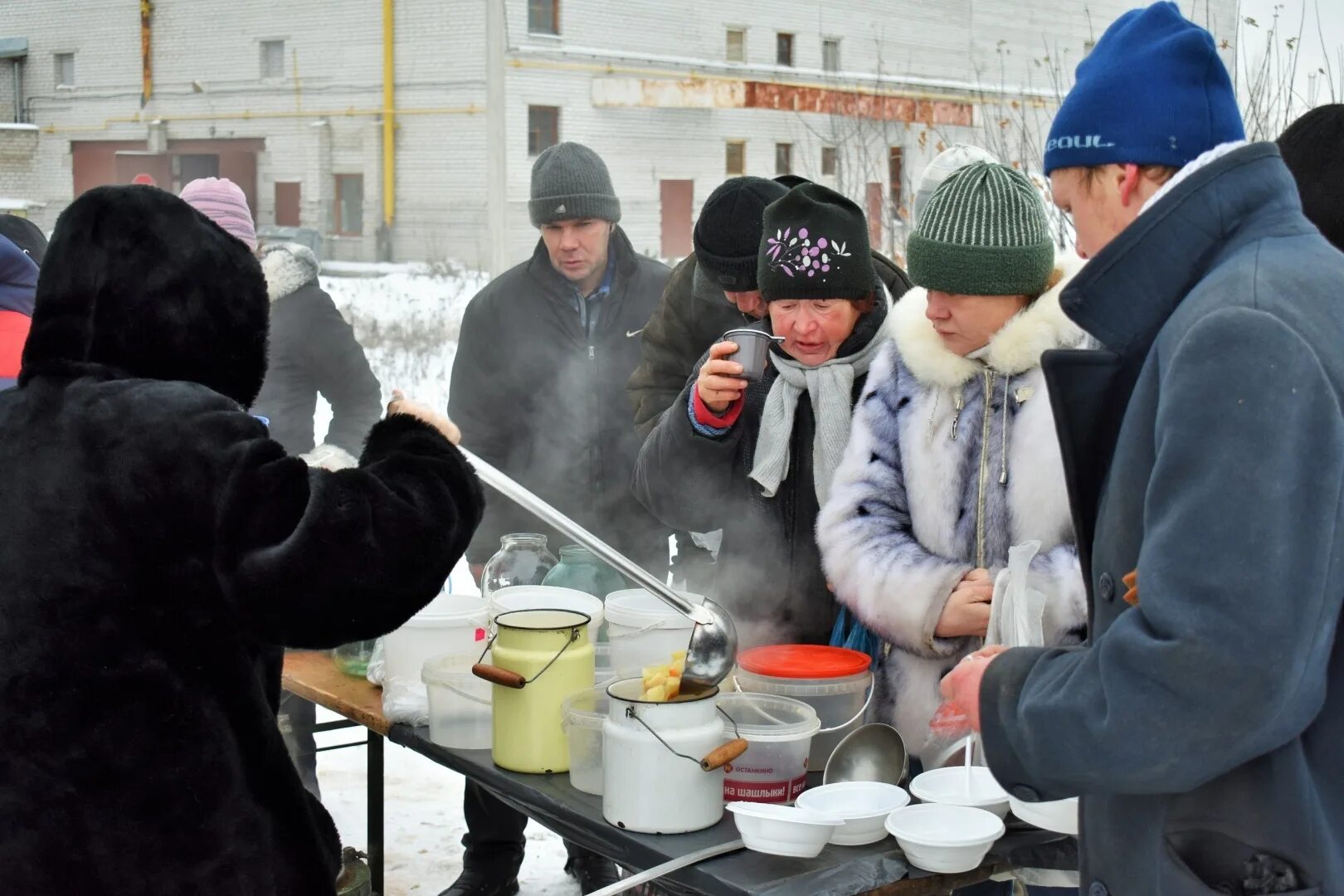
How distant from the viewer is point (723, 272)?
349 centimetres

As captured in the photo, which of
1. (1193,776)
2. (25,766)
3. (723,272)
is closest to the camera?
(1193,776)

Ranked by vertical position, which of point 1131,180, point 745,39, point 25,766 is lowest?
point 25,766

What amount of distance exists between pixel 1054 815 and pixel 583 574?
1.39 m

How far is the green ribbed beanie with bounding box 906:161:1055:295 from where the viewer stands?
8.25ft

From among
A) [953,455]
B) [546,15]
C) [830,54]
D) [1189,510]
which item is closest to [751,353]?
[953,455]

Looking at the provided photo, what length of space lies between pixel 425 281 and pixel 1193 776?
53.1 ft

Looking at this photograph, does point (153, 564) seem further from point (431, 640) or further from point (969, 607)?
point (969, 607)

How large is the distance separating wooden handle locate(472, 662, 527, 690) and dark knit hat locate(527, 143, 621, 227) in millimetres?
2097

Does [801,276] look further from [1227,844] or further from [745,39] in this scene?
[745,39]

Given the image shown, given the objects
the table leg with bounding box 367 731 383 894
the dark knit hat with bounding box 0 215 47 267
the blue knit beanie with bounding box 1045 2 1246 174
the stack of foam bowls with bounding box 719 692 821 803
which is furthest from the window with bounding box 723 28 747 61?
the blue knit beanie with bounding box 1045 2 1246 174

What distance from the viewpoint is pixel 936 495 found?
8.24 ft

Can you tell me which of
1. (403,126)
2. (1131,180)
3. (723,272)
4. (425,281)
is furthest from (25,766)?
(403,126)

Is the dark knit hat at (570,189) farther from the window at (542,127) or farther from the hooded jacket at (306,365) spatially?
the window at (542,127)

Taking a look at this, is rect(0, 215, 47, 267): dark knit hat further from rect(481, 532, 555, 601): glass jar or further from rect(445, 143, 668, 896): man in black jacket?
rect(481, 532, 555, 601): glass jar
